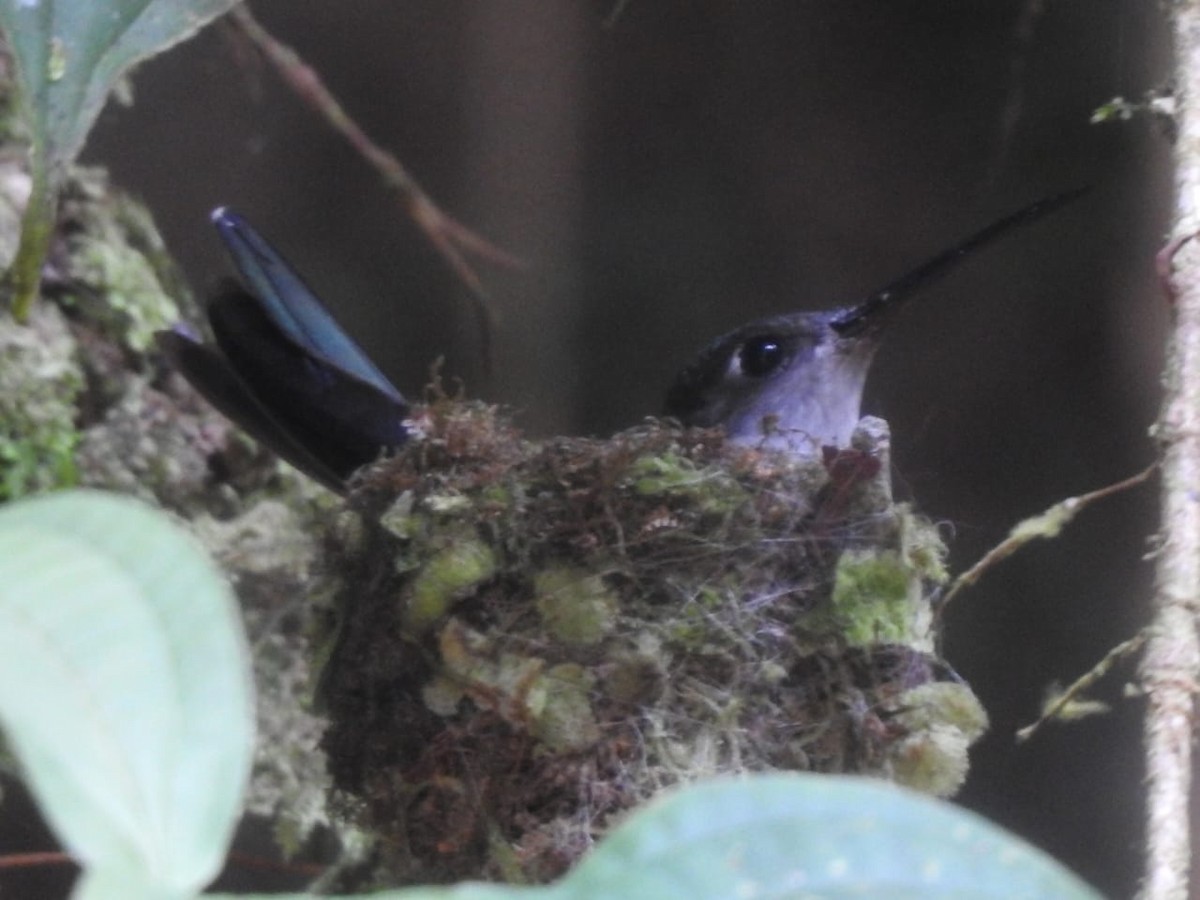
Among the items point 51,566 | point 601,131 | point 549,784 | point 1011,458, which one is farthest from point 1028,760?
point 51,566

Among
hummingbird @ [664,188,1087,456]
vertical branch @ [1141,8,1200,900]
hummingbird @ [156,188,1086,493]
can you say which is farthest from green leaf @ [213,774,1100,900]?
hummingbird @ [664,188,1087,456]

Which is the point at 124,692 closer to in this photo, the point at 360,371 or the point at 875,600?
the point at 875,600

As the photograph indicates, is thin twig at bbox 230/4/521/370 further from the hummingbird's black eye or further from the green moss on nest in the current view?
the green moss on nest

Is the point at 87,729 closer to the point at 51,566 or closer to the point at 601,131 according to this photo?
the point at 51,566

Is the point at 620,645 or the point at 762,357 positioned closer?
the point at 620,645

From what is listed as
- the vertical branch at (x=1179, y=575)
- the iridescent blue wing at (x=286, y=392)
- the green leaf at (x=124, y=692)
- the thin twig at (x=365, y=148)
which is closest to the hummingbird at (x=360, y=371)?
the iridescent blue wing at (x=286, y=392)

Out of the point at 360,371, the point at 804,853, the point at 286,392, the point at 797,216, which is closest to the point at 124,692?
the point at 804,853
